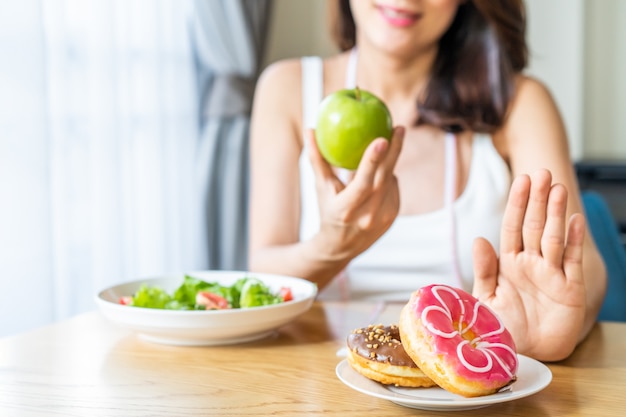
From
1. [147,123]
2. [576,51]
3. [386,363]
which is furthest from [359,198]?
[576,51]

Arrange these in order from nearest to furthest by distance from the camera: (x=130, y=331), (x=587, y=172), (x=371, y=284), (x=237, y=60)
→ (x=130, y=331)
(x=371, y=284)
(x=237, y=60)
(x=587, y=172)

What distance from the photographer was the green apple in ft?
4.14

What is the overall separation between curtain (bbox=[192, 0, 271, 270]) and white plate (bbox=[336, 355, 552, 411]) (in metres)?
2.12

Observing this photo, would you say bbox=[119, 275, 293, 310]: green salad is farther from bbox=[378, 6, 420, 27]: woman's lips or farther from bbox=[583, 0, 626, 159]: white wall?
bbox=[583, 0, 626, 159]: white wall

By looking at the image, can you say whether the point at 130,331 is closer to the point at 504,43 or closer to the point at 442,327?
the point at 442,327

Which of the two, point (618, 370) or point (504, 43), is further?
point (504, 43)

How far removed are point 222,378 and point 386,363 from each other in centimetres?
23

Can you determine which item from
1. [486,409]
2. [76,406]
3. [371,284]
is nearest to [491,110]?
[371,284]

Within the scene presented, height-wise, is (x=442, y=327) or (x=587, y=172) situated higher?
(x=442, y=327)

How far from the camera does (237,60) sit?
2934mm

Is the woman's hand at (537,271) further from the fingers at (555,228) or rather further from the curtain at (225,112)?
the curtain at (225,112)

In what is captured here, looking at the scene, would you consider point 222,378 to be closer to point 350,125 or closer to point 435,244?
point 350,125

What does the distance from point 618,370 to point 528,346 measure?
0.11 metres

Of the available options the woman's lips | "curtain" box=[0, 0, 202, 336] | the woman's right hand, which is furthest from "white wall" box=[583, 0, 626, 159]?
the woman's right hand
